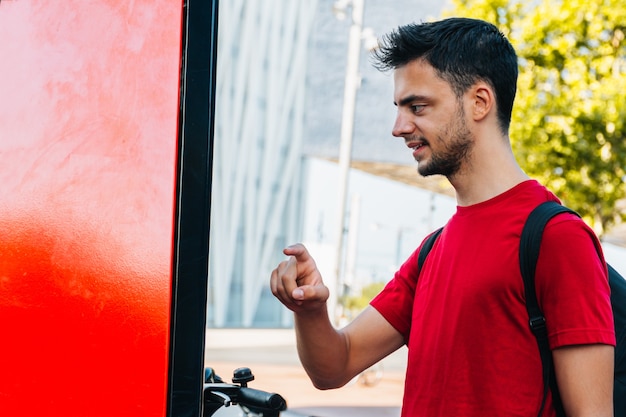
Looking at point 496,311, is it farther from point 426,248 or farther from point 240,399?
point 240,399

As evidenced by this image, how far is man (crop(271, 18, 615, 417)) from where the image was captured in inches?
55.8

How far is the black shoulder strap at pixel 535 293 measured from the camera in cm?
147

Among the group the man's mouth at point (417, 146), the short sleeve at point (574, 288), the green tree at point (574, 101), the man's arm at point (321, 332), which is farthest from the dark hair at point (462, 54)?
the green tree at point (574, 101)

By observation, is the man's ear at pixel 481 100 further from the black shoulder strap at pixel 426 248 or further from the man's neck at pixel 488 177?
the black shoulder strap at pixel 426 248

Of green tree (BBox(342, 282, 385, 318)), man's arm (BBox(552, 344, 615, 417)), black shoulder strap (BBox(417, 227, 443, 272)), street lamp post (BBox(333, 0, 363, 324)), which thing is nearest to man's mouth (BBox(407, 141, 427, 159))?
black shoulder strap (BBox(417, 227, 443, 272))

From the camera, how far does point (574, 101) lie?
31.8 ft

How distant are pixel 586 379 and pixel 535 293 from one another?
0.58 feet

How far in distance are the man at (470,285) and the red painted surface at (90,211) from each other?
36cm

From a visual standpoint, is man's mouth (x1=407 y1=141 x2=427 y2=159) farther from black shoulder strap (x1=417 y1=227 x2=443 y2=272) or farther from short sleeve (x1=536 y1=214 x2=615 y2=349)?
short sleeve (x1=536 y1=214 x2=615 y2=349)

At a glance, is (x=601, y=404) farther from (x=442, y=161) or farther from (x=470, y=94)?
(x=470, y=94)

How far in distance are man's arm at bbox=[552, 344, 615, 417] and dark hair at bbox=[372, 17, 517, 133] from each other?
543 mm

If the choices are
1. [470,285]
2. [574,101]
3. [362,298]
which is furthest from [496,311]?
[362,298]

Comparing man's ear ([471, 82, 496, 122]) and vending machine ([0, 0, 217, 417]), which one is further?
man's ear ([471, 82, 496, 122])

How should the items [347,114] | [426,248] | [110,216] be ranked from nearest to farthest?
[110,216], [426,248], [347,114]
